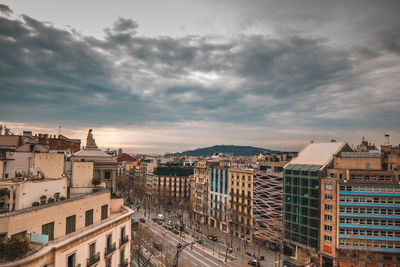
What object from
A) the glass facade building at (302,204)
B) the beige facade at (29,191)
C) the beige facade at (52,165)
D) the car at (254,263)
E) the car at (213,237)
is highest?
the beige facade at (52,165)

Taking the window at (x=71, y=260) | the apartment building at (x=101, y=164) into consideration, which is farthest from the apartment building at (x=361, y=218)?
the window at (x=71, y=260)

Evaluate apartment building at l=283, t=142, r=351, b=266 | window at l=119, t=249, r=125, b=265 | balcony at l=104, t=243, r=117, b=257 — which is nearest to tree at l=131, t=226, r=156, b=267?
window at l=119, t=249, r=125, b=265

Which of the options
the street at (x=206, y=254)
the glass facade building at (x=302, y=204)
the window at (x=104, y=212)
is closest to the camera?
the window at (x=104, y=212)

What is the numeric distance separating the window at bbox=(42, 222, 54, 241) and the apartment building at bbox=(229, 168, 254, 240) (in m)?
69.5

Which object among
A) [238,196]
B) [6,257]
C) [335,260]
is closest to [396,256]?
[335,260]

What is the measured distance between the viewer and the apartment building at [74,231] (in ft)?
54.7

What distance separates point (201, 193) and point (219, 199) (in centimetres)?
1114

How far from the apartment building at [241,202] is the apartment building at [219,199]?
251 cm

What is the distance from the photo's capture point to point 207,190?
4080 inches

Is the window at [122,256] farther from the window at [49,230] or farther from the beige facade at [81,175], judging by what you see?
the window at [49,230]

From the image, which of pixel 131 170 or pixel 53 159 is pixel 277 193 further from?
pixel 131 170

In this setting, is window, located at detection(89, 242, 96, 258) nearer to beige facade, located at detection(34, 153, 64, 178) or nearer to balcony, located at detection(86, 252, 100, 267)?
balcony, located at detection(86, 252, 100, 267)

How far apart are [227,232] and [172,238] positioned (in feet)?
62.4

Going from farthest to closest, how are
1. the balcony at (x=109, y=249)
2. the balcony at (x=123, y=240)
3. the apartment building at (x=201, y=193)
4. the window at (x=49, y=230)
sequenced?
the apartment building at (x=201, y=193) < the balcony at (x=123, y=240) < the balcony at (x=109, y=249) < the window at (x=49, y=230)
